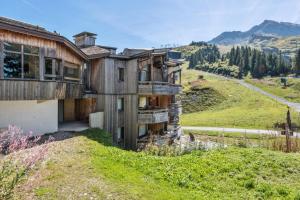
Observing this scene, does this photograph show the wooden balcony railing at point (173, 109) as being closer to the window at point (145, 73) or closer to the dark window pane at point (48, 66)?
the window at point (145, 73)

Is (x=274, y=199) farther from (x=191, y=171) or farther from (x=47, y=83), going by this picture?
(x=47, y=83)

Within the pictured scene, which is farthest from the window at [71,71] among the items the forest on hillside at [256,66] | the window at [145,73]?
the forest on hillside at [256,66]

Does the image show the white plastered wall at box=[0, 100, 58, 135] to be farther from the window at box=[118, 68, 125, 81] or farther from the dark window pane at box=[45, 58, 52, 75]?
the window at box=[118, 68, 125, 81]

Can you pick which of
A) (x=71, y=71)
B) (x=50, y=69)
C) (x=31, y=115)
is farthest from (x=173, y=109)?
(x=31, y=115)

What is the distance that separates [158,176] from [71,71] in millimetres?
14790

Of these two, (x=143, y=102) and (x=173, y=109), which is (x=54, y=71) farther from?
(x=173, y=109)

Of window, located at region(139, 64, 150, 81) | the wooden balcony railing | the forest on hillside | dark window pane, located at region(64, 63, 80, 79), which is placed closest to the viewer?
dark window pane, located at region(64, 63, 80, 79)

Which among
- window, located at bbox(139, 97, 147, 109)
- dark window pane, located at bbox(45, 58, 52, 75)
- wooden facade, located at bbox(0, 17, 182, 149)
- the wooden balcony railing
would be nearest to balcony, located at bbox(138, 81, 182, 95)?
wooden facade, located at bbox(0, 17, 182, 149)

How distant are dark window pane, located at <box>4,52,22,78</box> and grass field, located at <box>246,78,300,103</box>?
2970 inches

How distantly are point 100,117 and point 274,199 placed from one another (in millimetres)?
16920

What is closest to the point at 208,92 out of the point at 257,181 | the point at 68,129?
the point at 68,129

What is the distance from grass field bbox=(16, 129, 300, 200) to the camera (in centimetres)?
1034

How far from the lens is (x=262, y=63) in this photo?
116500 mm

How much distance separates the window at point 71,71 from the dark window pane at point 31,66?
447cm
